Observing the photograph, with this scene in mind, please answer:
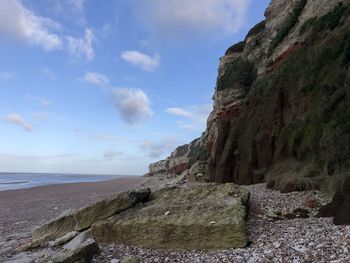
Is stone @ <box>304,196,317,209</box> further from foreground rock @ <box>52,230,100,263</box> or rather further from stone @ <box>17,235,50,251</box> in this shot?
stone @ <box>17,235,50,251</box>

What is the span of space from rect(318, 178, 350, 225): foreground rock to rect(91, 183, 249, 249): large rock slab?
197cm

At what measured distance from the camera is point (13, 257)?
9086mm

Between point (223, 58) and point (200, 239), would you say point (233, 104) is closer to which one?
point (223, 58)

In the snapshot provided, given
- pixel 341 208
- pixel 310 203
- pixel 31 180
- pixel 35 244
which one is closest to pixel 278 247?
pixel 341 208

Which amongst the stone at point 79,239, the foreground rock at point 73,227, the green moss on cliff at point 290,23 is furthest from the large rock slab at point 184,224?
the green moss on cliff at point 290,23

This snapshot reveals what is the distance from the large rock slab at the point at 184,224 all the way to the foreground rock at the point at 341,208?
197 centimetres

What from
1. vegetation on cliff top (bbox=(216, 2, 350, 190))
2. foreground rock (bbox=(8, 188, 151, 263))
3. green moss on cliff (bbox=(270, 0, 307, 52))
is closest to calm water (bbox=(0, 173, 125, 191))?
vegetation on cliff top (bbox=(216, 2, 350, 190))

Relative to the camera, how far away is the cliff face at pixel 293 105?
1373 centimetres

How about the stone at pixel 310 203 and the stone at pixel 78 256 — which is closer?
the stone at pixel 78 256

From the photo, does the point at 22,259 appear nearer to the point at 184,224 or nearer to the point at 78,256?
the point at 78,256

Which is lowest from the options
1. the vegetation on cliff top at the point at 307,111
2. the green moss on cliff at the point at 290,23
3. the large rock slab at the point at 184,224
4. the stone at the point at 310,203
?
the large rock slab at the point at 184,224

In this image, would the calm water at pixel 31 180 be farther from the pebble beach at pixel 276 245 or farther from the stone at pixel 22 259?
the pebble beach at pixel 276 245

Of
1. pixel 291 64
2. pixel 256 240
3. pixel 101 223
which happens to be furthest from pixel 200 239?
pixel 291 64

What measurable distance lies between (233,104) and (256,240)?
22.3 meters
